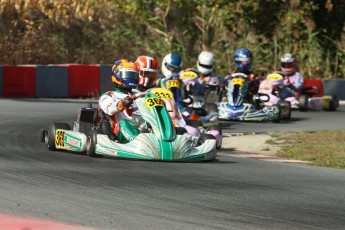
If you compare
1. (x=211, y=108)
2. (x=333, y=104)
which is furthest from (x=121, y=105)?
(x=333, y=104)

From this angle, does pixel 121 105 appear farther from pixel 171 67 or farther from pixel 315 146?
pixel 171 67

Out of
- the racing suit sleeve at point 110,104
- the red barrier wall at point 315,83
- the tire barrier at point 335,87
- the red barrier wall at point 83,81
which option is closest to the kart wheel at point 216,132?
the racing suit sleeve at point 110,104

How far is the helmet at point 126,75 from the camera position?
11586 mm

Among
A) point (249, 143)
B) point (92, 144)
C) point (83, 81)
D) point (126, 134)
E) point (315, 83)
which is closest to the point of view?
point (92, 144)

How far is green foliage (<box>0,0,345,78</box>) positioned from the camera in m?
26.0

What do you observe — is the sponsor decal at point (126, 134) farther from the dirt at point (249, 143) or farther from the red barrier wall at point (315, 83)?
the red barrier wall at point (315, 83)

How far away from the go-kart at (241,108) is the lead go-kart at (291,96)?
1401mm

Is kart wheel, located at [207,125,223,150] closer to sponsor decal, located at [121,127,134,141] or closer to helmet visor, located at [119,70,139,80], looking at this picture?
helmet visor, located at [119,70,139,80]

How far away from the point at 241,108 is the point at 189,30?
389 inches

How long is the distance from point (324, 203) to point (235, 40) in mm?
18959

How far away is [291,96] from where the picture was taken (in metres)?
20.9

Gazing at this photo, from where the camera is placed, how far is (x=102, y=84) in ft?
74.6

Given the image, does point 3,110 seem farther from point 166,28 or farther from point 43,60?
point 166,28

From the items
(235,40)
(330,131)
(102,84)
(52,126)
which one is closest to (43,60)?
(102,84)
